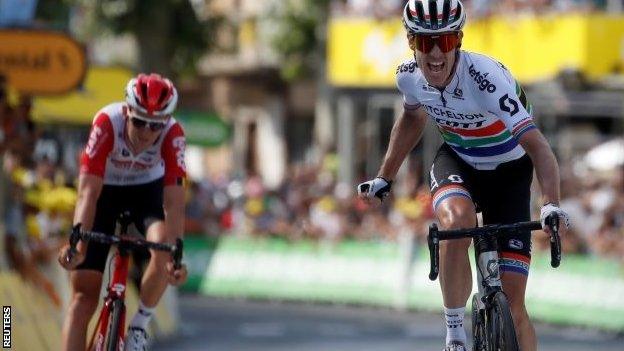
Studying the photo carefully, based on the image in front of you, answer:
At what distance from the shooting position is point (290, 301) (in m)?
28.0

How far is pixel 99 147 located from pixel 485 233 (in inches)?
110

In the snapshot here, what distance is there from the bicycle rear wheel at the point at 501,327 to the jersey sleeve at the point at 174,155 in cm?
254

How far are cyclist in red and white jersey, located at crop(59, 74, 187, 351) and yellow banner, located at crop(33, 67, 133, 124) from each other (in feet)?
36.2

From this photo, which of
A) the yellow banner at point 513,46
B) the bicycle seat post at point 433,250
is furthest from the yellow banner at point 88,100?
the bicycle seat post at point 433,250

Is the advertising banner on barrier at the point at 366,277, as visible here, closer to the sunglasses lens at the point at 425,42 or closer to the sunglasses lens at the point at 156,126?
the sunglasses lens at the point at 156,126

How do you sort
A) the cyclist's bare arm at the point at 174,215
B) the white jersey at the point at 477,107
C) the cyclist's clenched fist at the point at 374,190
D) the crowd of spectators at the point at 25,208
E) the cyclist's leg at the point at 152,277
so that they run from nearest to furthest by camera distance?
the white jersey at the point at 477,107
the cyclist's clenched fist at the point at 374,190
the cyclist's bare arm at the point at 174,215
the cyclist's leg at the point at 152,277
the crowd of spectators at the point at 25,208

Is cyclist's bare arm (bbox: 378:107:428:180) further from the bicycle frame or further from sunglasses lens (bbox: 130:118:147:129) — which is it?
the bicycle frame

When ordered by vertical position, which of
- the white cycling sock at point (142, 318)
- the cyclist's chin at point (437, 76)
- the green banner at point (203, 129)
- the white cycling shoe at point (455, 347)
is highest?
the green banner at point (203, 129)

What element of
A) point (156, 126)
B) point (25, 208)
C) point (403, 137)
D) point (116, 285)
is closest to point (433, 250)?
point (403, 137)

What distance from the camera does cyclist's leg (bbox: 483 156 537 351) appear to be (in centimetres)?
1044

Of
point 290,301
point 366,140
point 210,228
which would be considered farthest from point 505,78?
point 366,140

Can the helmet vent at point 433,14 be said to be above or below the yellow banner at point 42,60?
below

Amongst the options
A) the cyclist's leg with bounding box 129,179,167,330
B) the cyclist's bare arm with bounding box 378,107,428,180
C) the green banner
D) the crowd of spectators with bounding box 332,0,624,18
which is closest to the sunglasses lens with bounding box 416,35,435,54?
the cyclist's bare arm with bounding box 378,107,428,180

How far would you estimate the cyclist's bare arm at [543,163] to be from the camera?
32.2ft
